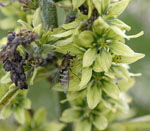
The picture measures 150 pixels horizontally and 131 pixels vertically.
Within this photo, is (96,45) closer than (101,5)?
No

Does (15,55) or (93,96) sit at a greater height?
(15,55)

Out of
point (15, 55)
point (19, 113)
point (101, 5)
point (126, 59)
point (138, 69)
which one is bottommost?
point (138, 69)

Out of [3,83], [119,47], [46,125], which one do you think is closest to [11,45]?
[3,83]

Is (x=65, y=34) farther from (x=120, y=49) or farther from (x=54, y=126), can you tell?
(x=54, y=126)

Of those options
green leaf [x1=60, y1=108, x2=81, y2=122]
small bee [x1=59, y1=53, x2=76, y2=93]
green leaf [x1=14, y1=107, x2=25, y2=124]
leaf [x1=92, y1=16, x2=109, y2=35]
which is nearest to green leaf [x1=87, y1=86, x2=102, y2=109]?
small bee [x1=59, y1=53, x2=76, y2=93]

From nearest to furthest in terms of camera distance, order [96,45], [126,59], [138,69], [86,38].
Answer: [86,38] → [96,45] → [126,59] → [138,69]

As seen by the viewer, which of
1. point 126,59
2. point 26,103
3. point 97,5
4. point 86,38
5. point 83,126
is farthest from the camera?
point 83,126

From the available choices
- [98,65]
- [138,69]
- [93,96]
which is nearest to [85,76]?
[98,65]

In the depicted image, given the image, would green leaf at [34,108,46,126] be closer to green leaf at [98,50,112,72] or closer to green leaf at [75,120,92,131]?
green leaf at [75,120,92,131]

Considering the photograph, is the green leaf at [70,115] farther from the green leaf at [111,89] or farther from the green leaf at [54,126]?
the green leaf at [111,89]
